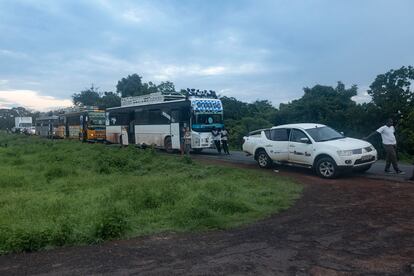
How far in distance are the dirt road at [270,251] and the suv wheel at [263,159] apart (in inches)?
289

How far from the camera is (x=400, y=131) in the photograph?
23.3 m

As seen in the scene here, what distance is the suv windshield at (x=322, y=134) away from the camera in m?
14.3

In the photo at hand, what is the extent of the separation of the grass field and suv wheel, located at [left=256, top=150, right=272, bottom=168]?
1.20m

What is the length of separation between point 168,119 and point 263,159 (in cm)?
937

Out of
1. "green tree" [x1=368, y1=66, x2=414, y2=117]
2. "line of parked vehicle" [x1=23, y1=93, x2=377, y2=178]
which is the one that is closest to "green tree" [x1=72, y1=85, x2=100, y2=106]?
"line of parked vehicle" [x1=23, y1=93, x2=377, y2=178]

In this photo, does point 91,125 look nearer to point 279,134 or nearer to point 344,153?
point 279,134

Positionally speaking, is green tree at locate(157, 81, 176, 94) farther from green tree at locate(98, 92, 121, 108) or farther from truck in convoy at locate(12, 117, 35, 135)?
truck in convoy at locate(12, 117, 35, 135)

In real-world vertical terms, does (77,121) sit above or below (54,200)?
above

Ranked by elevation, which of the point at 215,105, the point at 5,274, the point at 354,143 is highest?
the point at 215,105

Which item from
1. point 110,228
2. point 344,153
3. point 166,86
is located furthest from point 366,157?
point 166,86

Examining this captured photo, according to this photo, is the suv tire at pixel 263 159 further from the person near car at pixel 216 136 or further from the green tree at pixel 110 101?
the green tree at pixel 110 101

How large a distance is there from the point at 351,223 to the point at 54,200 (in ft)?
23.8

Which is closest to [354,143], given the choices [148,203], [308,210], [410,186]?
[410,186]

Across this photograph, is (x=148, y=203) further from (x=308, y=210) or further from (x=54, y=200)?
(x=308, y=210)
